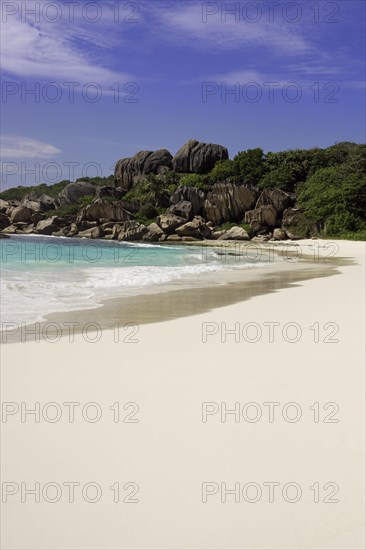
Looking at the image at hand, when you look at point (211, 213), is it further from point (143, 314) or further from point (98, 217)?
point (143, 314)

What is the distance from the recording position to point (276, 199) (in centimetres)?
5819

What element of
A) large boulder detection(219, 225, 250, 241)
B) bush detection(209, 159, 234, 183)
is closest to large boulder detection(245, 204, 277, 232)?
large boulder detection(219, 225, 250, 241)

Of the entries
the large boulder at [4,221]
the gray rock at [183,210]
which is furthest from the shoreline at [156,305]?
the large boulder at [4,221]

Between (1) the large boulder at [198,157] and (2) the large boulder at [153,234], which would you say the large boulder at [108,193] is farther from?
(2) the large boulder at [153,234]

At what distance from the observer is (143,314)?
9.33 metres

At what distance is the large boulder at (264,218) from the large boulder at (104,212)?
54.3 feet

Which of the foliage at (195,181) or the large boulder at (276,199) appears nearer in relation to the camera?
the large boulder at (276,199)

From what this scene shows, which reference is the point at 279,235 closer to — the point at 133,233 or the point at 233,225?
the point at 233,225

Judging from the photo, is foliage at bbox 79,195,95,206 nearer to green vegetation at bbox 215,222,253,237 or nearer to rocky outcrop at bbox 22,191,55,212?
rocky outcrop at bbox 22,191,55,212

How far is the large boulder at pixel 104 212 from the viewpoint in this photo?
65188mm

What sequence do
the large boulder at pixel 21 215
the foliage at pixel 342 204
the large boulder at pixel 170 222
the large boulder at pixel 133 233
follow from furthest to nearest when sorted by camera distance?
1. the large boulder at pixel 21 215
2. the large boulder at pixel 133 233
3. the large boulder at pixel 170 222
4. the foliage at pixel 342 204

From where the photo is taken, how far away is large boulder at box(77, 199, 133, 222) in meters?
65.2

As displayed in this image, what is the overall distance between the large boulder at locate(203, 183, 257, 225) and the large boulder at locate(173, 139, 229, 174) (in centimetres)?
1524

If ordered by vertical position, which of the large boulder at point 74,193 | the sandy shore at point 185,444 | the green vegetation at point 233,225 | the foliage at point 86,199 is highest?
the large boulder at point 74,193
